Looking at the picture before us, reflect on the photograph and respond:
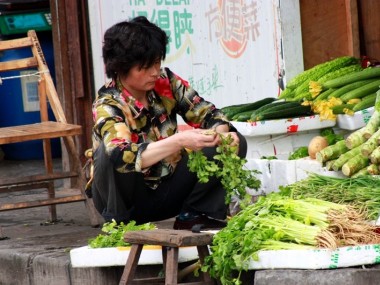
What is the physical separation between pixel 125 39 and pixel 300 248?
68.5 inches

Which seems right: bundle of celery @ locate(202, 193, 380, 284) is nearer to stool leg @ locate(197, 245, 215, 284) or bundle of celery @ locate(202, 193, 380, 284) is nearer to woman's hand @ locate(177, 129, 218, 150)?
stool leg @ locate(197, 245, 215, 284)

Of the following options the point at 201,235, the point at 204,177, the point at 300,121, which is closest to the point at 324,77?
the point at 300,121

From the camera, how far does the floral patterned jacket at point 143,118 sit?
5.78 meters

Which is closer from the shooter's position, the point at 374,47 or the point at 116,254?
the point at 116,254

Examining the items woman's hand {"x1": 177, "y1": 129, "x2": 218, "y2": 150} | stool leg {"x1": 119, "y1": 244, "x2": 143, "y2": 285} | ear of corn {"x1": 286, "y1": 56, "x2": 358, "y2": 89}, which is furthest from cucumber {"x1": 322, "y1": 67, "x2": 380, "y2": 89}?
stool leg {"x1": 119, "y1": 244, "x2": 143, "y2": 285}

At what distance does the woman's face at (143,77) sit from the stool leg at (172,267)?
1207mm

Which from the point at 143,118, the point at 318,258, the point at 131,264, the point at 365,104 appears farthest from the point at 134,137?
the point at 365,104

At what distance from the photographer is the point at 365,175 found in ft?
20.0

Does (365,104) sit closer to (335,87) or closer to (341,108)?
(341,108)

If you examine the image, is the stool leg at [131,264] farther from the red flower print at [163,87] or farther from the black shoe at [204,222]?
the red flower print at [163,87]

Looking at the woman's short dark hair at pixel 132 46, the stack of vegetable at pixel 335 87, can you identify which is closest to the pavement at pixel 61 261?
the woman's short dark hair at pixel 132 46

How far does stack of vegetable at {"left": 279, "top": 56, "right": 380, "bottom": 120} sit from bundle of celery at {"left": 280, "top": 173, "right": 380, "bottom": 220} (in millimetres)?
1450

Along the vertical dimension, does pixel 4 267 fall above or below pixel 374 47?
below

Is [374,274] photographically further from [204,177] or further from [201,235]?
[204,177]
